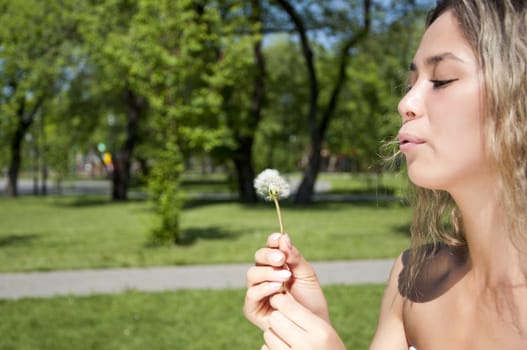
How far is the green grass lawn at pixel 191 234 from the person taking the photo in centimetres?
1009

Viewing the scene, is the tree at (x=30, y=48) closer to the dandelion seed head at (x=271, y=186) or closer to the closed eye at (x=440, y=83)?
the dandelion seed head at (x=271, y=186)

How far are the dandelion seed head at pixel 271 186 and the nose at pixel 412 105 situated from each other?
0.34 meters

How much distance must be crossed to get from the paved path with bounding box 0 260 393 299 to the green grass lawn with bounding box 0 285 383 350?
445 millimetres

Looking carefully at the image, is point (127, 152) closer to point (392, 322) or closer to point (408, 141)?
point (392, 322)

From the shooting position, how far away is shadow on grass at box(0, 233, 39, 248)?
12.4 metres

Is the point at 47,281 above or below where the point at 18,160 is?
below

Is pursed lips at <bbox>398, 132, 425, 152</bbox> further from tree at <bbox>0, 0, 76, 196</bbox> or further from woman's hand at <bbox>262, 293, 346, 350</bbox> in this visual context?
tree at <bbox>0, 0, 76, 196</bbox>

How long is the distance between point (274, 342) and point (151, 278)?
7.53m

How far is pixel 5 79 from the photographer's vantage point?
19688mm

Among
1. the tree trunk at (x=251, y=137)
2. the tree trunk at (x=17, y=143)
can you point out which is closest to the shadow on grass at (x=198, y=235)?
the tree trunk at (x=251, y=137)

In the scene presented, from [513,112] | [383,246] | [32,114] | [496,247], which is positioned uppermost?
[32,114]

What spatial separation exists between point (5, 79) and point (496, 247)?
832 inches

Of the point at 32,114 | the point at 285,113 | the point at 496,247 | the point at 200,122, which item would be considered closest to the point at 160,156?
the point at 200,122

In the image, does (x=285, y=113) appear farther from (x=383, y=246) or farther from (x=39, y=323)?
(x=39, y=323)
